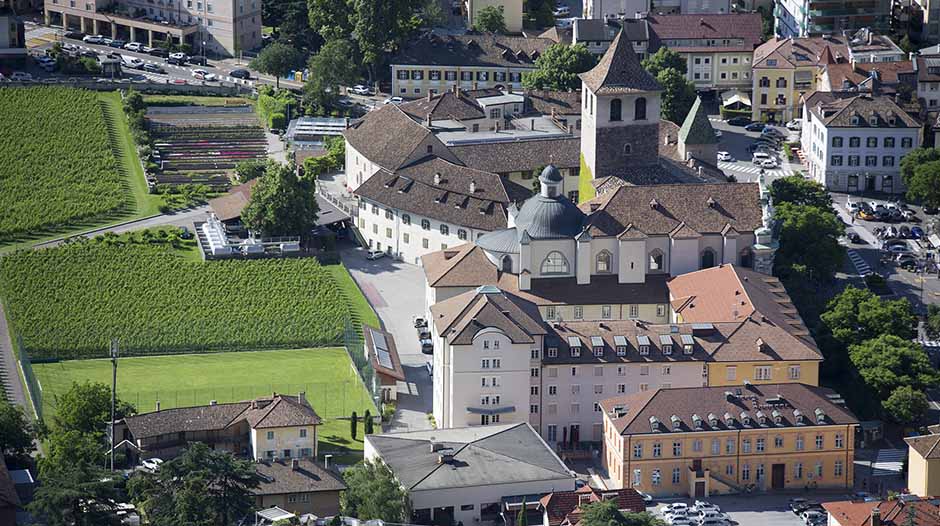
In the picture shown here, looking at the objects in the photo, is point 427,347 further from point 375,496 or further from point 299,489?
point 375,496

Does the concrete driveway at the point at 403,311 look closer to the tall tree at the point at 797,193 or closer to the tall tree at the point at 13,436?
the tall tree at the point at 13,436

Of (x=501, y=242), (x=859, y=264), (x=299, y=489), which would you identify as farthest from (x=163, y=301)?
(x=859, y=264)

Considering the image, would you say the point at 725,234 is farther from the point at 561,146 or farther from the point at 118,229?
the point at 118,229

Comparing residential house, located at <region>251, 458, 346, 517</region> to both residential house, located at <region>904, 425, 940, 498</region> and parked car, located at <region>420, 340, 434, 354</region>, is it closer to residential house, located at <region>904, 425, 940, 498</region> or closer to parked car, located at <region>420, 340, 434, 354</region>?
parked car, located at <region>420, 340, 434, 354</region>

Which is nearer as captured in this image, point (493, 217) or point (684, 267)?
point (684, 267)

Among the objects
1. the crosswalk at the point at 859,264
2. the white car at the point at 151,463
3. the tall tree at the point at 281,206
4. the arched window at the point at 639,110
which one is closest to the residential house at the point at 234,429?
the white car at the point at 151,463

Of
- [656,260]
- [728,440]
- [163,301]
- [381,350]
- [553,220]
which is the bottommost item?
[728,440]

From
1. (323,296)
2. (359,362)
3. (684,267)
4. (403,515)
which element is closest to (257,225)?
(323,296)
